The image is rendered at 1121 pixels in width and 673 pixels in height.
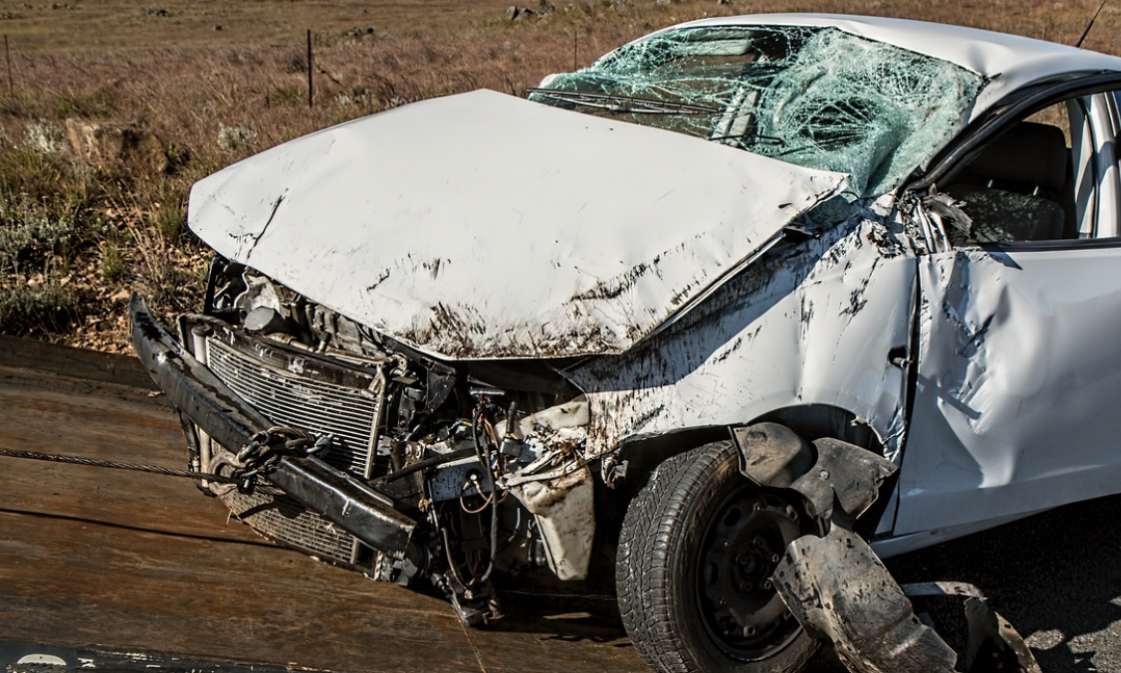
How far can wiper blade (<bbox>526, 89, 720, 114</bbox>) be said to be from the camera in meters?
3.94

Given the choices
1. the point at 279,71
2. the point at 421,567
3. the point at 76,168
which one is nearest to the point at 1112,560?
the point at 421,567

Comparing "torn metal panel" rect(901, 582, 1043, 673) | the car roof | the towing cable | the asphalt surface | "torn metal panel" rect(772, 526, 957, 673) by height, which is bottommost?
the asphalt surface

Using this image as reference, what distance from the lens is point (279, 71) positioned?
17.6 meters

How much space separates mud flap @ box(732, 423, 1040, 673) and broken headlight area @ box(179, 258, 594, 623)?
556 millimetres

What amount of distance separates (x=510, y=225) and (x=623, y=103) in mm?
1254

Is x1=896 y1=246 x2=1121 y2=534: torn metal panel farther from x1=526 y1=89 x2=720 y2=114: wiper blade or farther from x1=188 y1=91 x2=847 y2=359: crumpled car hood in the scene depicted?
x1=526 y1=89 x2=720 y2=114: wiper blade

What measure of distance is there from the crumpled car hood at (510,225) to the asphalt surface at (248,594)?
1115mm

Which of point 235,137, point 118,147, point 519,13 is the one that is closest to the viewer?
point 118,147

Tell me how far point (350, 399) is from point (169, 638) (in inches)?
37.5

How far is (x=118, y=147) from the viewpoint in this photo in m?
7.59

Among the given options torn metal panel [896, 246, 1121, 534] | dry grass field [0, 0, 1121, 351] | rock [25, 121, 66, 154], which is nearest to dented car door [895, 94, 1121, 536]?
torn metal panel [896, 246, 1121, 534]

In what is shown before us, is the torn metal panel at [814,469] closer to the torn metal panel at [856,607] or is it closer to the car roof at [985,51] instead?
the torn metal panel at [856,607]

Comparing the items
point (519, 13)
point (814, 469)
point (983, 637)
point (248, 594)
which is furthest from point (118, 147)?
point (519, 13)

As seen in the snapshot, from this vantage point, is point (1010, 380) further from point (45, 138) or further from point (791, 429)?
point (45, 138)
